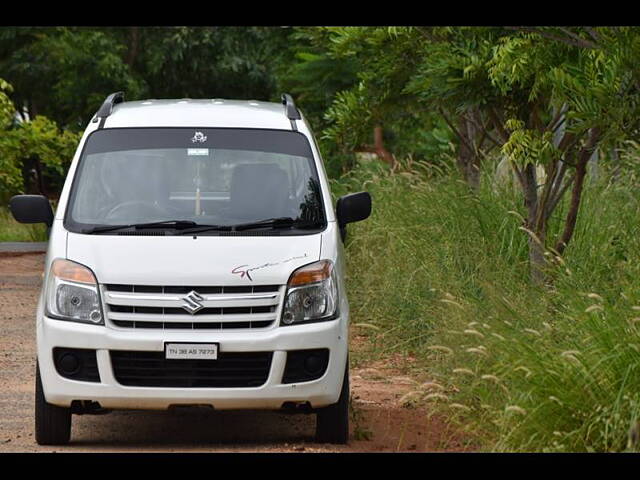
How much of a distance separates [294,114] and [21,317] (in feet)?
22.5

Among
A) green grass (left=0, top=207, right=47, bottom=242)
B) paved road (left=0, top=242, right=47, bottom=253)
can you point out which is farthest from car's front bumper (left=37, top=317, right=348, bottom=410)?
green grass (left=0, top=207, right=47, bottom=242)

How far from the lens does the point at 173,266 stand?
7.89 metres

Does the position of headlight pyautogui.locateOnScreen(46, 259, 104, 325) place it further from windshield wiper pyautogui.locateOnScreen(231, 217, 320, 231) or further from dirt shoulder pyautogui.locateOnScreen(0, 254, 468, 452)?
windshield wiper pyautogui.locateOnScreen(231, 217, 320, 231)

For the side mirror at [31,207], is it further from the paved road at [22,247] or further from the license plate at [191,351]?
the paved road at [22,247]

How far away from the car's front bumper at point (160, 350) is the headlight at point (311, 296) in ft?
0.21

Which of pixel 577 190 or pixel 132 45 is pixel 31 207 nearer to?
pixel 577 190

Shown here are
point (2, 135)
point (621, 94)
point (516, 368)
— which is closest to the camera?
point (516, 368)

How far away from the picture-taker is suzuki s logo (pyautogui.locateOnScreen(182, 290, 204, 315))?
25.7 feet

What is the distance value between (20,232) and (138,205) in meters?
16.8

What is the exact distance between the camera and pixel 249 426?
30.1 feet

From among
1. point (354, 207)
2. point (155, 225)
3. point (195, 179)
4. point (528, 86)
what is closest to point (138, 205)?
point (155, 225)
